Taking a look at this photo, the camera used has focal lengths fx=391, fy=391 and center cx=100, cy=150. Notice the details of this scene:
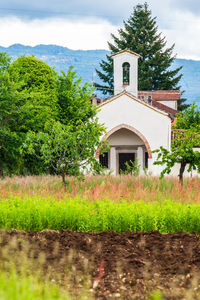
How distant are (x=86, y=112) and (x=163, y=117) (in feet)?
26.4

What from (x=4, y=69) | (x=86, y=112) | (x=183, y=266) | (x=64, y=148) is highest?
(x=4, y=69)

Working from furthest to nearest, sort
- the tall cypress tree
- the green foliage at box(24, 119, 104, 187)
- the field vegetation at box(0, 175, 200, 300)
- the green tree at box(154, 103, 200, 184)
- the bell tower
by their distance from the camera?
the tall cypress tree → the bell tower → the green tree at box(154, 103, 200, 184) → the green foliage at box(24, 119, 104, 187) → the field vegetation at box(0, 175, 200, 300)

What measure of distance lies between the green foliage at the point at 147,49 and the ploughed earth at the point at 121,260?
40.3 meters

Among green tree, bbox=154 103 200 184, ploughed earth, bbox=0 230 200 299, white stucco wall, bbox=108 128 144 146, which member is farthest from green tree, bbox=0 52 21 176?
ploughed earth, bbox=0 230 200 299

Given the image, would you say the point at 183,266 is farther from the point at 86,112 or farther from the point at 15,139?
the point at 15,139

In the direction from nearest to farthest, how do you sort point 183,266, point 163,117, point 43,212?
point 183,266, point 43,212, point 163,117

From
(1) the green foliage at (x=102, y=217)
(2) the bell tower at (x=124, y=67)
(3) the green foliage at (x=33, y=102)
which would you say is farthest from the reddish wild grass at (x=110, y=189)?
(2) the bell tower at (x=124, y=67)

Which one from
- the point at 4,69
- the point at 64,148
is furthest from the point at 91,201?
the point at 4,69

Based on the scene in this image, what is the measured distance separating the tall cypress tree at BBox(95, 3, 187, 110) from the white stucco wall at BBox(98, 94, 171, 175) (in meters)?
22.9

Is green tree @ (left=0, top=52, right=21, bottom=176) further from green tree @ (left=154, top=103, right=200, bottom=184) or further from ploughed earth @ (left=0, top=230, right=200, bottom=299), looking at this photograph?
ploughed earth @ (left=0, top=230, right=200, bottom=299)

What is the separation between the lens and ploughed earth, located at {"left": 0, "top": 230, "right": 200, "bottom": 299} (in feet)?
17.0

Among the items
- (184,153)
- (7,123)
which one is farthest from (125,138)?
(184,153)

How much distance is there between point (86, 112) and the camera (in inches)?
675

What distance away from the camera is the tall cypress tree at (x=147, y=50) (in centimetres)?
4750
